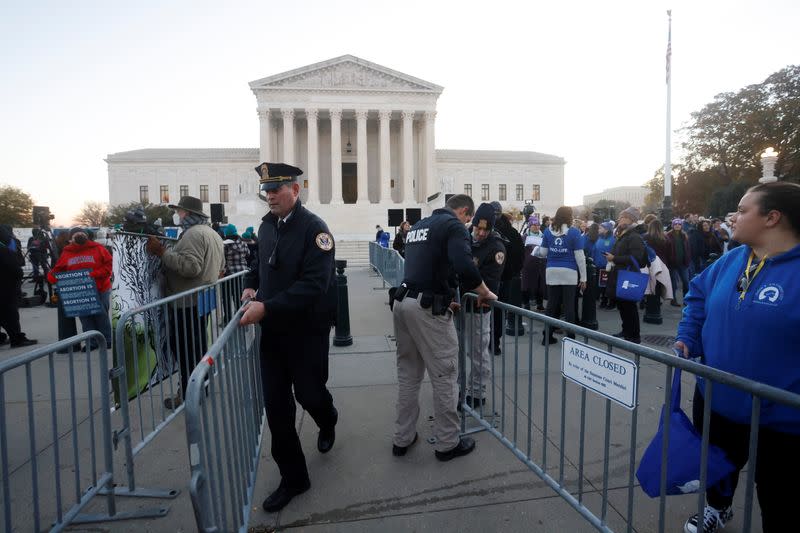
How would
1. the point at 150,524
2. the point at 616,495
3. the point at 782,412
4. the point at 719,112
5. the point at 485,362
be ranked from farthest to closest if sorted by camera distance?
the point at 719,112 → the point at 485,362 → the point at 616,495 → the point at 150,524 → the point at 782,412

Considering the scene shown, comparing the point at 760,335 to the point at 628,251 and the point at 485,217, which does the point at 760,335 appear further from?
the point at 628,251

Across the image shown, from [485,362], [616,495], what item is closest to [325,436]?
[485,362]

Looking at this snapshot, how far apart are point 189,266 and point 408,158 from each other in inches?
1877

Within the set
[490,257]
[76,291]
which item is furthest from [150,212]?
[490,257]

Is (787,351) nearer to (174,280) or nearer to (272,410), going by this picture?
(272,410)

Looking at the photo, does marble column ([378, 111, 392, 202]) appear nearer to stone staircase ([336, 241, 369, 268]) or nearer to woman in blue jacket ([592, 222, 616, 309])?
stone staircase ([336, 241, 369, 268])

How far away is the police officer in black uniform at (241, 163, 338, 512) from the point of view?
298 centimetres

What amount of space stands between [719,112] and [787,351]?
4767cm

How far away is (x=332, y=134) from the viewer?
162ft

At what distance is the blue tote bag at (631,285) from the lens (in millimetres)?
6660

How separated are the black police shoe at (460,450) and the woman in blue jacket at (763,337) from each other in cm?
171

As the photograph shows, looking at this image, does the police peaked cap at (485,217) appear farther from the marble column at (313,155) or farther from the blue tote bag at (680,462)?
the marble column at (313,155)

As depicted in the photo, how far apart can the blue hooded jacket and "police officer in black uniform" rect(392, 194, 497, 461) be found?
58.6 inches

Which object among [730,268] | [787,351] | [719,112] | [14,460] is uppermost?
[719,112]
